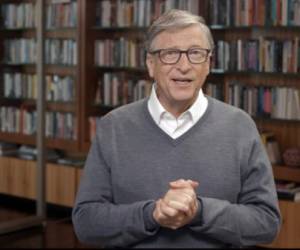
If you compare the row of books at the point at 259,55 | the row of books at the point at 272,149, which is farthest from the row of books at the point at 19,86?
the row of books at the point at 272,149

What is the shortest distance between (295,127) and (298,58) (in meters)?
0.50

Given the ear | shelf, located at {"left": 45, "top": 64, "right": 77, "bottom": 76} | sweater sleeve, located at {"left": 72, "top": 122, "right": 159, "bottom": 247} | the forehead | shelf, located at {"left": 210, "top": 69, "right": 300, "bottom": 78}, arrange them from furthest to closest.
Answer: shelf, located at {"left": 45, "top": 64, "right": 77, "bottom": 76}
shelf, located at {"left": 210, "top": 69, "right": 300, "bottom": 78}
the ear
the forehead
sweater sleeve, located at {"left": 72, "top": 122, "right": 159, "bottom": 247}

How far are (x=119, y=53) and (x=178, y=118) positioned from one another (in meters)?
3.29

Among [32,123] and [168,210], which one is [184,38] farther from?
[32,123]

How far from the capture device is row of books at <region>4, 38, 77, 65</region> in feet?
16.9

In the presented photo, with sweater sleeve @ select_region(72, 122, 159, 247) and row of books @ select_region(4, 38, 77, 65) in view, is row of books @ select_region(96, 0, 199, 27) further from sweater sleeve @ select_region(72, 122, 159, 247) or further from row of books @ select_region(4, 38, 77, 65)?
sweater sleeve @ select_region(72, 122, 159, 247)

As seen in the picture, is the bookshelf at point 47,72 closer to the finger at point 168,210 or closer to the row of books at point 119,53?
the row of books at point 119,53

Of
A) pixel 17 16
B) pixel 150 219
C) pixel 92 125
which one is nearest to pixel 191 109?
pixel 150 219

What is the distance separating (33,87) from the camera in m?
5.30

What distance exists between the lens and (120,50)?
4926 mm

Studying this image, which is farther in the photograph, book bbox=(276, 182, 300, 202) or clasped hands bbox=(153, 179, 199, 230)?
book bbox=(276, 182, 300, 202)

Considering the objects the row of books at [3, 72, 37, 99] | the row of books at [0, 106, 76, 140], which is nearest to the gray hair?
the row of books at [0, 106, 76, 140]

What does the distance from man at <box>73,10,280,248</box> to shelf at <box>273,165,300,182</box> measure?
2.46 m

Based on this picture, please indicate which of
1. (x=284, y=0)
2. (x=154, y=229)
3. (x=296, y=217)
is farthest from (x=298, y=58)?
(x=154, y=229)
